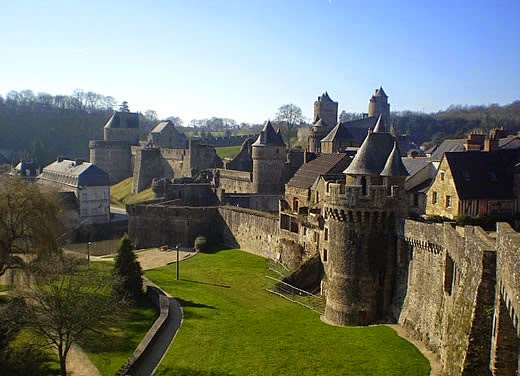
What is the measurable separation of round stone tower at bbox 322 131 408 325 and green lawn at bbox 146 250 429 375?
1499 millimetres

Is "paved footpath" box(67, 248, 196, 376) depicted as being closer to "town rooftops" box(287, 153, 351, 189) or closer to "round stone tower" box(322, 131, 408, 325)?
"round stone tower" box(322, 131, 408, 325)

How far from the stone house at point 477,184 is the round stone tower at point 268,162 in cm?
2339

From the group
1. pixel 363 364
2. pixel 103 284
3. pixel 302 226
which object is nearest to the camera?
pixel 363 364

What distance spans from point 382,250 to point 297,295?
7714 millimetres

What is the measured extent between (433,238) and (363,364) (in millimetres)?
5532

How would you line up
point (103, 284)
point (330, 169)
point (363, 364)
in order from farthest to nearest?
1. point (330, 169)
2. point (103, 284)
3. point (363, 364)

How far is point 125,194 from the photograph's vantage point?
7931 cm

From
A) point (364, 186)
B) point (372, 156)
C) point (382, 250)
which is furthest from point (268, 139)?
point (382, 250)

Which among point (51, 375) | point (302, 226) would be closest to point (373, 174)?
point (302, 226)

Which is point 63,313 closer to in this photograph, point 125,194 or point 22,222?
point 22,222

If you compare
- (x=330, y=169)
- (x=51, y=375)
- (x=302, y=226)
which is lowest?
(x=51, y=375)

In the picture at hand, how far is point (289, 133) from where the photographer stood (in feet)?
374

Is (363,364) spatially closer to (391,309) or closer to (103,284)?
(391,309)

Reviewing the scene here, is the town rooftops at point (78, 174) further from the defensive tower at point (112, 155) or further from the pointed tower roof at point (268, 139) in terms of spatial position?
the pointed tower roof at point (268, 139)
